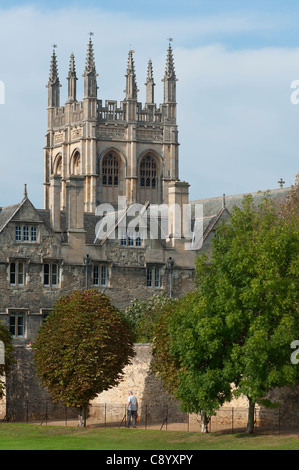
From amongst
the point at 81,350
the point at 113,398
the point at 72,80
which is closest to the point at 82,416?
the point at 81,350

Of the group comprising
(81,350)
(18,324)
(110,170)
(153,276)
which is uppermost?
(110,170)

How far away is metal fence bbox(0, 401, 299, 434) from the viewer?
5709 cm

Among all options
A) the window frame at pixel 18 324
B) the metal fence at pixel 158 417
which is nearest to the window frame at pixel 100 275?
the window frame at pixel 18 324

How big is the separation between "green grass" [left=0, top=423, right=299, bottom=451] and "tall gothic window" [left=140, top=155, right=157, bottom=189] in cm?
7734

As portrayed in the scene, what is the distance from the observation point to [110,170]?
438 ft

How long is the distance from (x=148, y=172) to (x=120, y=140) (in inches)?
177

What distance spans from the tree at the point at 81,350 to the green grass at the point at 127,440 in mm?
2270

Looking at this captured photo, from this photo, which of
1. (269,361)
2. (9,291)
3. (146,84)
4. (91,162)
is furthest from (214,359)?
(146,84)

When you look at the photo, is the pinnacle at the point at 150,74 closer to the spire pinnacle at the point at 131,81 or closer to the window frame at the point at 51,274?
the spire pinnacle at the point at 131,81

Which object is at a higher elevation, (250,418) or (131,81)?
(131,81)

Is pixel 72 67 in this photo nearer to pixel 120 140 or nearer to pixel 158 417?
pixel 120 140

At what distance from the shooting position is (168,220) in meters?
82.7

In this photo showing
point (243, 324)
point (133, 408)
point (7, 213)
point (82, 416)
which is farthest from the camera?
point (7, 213)

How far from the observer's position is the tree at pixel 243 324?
54.0 m
